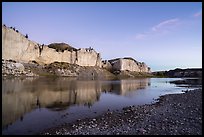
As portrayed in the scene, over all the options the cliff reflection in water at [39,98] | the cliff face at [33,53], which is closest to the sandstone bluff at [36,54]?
the cliff face at [33,53]

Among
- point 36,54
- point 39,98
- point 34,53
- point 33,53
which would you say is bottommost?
point 39,98

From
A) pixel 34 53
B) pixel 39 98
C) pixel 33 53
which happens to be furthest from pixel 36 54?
pixel 39 98

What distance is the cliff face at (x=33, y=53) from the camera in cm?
11294

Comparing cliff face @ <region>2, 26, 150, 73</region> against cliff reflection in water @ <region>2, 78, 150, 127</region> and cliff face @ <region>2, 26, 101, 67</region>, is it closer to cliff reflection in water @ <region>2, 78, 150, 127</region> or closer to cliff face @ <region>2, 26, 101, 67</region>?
cliff face @ <region>2, 26, 101, 67</region>

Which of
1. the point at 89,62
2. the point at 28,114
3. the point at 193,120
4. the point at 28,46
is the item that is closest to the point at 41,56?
the point at 28,46

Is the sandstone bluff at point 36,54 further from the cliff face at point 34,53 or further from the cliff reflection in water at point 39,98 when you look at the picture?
the cliff reflection in water at point 39,98

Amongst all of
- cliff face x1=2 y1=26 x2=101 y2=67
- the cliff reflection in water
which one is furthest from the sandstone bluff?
the cliff reflection in water

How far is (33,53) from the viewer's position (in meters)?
131

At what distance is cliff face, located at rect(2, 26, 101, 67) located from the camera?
113 meters

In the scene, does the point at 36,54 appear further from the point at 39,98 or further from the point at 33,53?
the point at 39,98

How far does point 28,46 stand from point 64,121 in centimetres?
11982

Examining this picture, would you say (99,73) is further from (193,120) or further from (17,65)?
(193,120)

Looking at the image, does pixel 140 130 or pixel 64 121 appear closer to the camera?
pixel 140 130

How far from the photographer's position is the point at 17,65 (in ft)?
320
